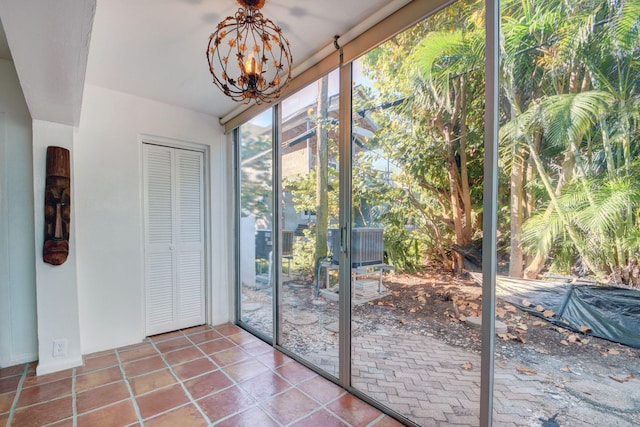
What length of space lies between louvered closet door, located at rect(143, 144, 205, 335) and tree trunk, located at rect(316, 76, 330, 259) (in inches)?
69.6

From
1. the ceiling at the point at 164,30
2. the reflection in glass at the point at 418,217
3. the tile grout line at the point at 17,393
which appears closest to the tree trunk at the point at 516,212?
the reflection in glass at the point at 418,217

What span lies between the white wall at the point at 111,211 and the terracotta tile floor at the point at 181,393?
0.95ft

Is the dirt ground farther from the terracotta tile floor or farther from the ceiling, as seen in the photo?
the ceiling

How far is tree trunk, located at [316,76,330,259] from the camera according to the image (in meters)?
2.35

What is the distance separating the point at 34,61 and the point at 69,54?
0.22 m

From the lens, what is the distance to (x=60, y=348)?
2467 millimetres

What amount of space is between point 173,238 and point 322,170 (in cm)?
202

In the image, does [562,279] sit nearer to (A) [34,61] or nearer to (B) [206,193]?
(A) [34,61]

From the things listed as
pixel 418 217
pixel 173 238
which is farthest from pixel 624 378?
pixel 173 238

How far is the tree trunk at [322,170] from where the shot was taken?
92.4 inches

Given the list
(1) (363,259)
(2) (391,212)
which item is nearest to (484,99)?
(2) (391,212)

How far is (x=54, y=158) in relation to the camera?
242 cm

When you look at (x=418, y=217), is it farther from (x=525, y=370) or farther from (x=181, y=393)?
(x=181, y=393)

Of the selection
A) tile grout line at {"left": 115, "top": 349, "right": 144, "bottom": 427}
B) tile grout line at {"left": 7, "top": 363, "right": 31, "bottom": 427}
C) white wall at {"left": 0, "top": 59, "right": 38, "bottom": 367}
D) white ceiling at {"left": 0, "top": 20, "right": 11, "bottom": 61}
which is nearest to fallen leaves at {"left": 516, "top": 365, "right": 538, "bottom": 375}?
tile grout line at {"left": 115, "top": 349, "right": 144, "bottom": 427}
